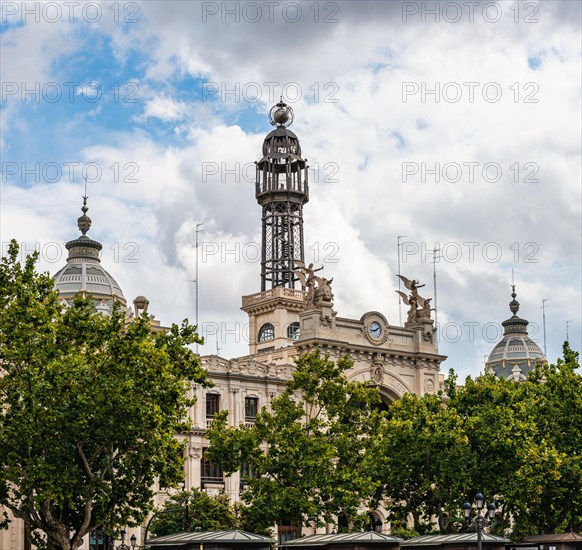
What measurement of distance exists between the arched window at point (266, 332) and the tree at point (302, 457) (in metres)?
36.3

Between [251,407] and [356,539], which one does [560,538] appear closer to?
[356,539]

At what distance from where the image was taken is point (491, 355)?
132 m

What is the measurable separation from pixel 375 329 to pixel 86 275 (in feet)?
83.4

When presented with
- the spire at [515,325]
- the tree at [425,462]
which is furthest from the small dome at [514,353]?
the tree at [425,462]

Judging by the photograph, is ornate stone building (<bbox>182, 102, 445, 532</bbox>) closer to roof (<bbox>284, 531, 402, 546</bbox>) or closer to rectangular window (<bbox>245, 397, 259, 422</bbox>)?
rectangular window (<bbox>245, 397, 259, 422</bbox>)

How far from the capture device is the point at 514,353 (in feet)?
425

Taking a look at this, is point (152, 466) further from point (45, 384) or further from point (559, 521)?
point (559, 521)

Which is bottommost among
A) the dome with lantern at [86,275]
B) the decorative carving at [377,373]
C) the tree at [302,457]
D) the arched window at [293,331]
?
the tree at [302,457]

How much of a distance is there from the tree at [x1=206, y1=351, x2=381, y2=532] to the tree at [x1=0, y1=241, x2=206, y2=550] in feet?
29.8

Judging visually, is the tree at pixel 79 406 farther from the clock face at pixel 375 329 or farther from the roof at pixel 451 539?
the clock face at pixel 375 329

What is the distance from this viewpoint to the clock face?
94.2 m

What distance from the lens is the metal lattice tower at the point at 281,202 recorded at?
364 ft

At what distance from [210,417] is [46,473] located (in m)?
32.1

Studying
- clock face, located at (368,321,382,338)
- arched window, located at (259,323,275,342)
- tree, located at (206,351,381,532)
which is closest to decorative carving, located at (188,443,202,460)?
tree, located at (206,351,381,532)
